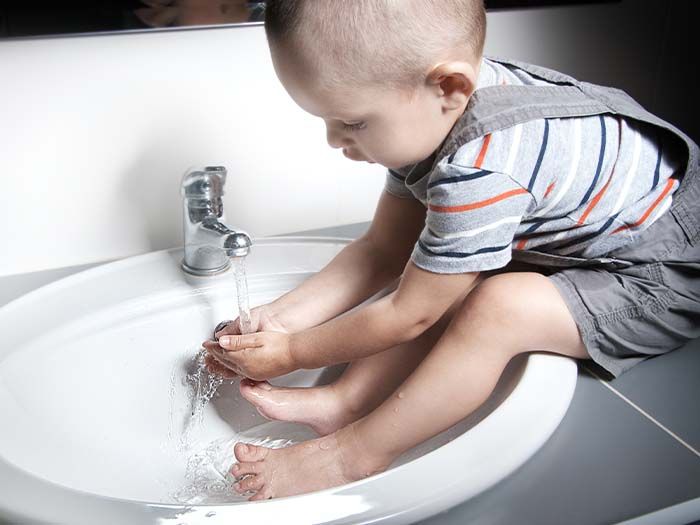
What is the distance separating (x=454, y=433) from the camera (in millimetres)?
797

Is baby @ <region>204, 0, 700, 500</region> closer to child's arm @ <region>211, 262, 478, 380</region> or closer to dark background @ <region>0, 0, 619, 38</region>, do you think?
child's arm @ <region>211, 262, 478, 380</region>

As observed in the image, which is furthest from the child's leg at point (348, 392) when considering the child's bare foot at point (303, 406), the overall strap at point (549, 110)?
the overall strap at point (549, 110)

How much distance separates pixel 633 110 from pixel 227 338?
1.61 feet

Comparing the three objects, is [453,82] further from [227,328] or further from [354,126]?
[227,328]

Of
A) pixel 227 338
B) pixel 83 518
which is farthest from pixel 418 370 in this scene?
pixel 83 518

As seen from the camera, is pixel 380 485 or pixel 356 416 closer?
pixel 380 485

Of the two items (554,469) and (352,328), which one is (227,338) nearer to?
(352,328)

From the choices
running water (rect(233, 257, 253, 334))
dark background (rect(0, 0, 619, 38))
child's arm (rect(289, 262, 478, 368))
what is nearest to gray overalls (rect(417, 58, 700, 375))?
child's arm (rect(289, 262, 478, 368))

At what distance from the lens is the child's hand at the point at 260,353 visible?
2.79ft

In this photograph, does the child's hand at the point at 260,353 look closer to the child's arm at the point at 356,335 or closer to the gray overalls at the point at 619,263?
the child's arm at the point at 356,335

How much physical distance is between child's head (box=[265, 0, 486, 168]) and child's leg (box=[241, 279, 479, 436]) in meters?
0.22

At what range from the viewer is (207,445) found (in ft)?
3.02

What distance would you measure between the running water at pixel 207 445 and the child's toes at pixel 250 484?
3 cm

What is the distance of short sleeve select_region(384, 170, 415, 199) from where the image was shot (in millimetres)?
940
